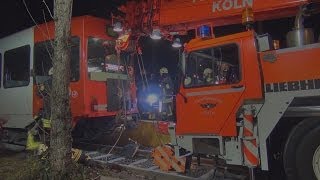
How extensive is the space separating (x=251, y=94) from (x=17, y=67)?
22.7ft

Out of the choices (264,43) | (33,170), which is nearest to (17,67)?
(33,170)

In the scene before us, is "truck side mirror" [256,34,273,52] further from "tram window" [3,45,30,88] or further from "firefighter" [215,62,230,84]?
"tram window" [3,45,30,88]

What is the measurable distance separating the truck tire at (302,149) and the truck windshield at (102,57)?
15.3ft

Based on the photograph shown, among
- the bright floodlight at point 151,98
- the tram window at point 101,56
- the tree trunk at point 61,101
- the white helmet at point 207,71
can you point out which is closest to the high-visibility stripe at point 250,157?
the white helmet at point 207,71

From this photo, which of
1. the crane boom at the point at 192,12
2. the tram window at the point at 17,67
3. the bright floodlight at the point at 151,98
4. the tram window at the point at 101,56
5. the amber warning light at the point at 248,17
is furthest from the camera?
the bright floodlight at the point at 151,98

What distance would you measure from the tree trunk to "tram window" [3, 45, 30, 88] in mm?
4330

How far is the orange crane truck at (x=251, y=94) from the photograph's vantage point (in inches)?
188

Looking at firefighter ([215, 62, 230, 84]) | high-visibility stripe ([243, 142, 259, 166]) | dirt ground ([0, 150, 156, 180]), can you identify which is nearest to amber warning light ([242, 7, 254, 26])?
firefighter ([215, 62, 230, 84])

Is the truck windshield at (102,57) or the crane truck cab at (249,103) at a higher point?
the truck windshield at (102,57)

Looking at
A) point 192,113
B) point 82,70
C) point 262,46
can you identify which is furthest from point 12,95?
point 262,46

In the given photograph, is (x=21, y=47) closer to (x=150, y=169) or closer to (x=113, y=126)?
(x=113, y=126)

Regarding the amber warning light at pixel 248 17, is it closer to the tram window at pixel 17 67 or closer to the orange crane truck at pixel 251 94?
the orange crane truck at pixel 251 94

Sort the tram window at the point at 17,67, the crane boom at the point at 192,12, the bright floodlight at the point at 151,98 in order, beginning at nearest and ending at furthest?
the crane boom at the point at 192,12
the tram window at the point at 17,67
the bright floodlight at the point at 151,98

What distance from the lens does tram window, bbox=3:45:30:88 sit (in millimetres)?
9328
